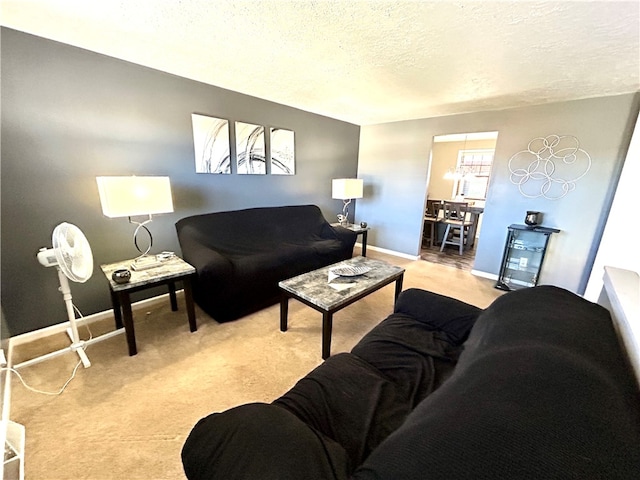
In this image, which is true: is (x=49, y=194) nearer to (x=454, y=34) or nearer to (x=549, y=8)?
(x=454, y=34)

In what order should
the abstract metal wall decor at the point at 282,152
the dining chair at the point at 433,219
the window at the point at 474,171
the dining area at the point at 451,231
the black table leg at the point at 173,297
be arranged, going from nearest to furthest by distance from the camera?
1. the black table leg at the point at 173,297
2. the abstract metal wall decor at the point at 282,152
3. the dining area at the point at 451,231
4. the dining chair at the point at 433,219
5. the window at the point at 474,171

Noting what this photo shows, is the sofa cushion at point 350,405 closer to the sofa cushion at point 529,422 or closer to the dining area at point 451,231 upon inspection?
the sofa cushion at point 529,422

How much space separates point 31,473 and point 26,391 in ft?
2.25

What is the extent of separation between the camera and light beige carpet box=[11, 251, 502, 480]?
124 cm

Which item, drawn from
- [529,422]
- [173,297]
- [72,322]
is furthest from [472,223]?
[72,322]

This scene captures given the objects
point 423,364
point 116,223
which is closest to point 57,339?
point 116,223

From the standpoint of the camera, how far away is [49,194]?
79.7 inches

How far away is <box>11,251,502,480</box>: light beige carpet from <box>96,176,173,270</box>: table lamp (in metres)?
0.71

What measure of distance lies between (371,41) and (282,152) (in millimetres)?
2049

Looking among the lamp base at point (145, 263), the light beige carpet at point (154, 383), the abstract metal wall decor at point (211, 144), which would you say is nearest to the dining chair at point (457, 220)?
the light beige carpet at point (154, 383)

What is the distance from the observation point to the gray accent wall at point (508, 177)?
277 cm

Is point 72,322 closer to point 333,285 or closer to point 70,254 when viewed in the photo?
point 70,254

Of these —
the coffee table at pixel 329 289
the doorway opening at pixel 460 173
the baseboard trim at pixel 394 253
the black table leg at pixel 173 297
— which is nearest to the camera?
the coffee table at pixel 329 289

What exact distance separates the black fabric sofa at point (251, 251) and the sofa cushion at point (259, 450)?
4.91 feet
